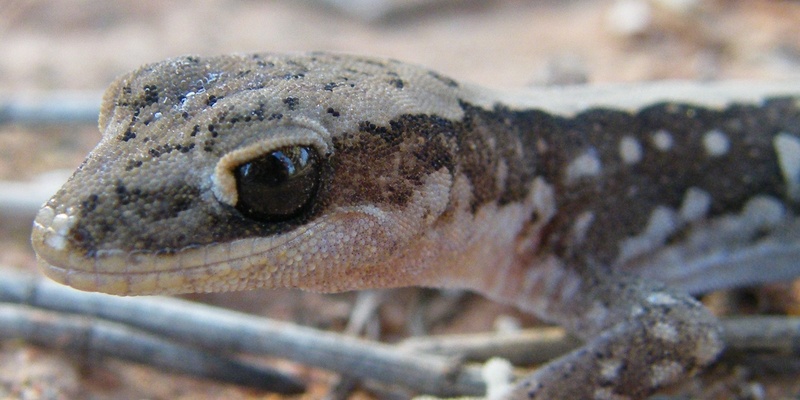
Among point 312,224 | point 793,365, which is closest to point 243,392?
point 312,224

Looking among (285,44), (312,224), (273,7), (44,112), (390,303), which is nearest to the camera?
(312,224)

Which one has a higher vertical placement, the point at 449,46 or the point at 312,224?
the point at 449,46

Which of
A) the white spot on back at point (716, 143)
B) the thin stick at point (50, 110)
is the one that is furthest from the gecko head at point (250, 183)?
the thin stick at point (50, 110)

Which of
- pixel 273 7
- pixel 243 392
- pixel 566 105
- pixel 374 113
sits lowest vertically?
pixel 243 392

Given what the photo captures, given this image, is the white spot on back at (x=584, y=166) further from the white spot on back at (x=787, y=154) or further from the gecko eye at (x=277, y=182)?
the gecko eye at (x=277, y=182)

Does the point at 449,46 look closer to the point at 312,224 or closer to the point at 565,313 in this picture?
the point at 565,313

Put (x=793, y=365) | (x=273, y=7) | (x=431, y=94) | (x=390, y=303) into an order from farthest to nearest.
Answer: (x=273, y=7) < (x=390, y=303) < (x=793, y=365) < (x=431, y=94)
